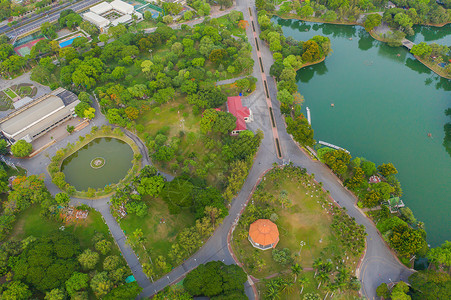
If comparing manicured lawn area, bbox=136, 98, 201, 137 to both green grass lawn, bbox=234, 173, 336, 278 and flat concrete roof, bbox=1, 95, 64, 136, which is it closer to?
flat concrete roof, bbox=1, 95, 64, 136

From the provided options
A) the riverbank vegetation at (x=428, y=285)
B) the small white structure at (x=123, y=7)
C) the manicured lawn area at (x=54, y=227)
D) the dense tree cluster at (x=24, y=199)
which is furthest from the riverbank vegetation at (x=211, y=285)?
the small white structure at (x=123, y=7)

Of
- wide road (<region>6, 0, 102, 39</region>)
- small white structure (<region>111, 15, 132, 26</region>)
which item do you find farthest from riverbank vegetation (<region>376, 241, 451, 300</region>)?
wide road (<region>6, 0, 102, 39</region>)

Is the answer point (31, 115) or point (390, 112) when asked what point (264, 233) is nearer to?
point (390, 112)

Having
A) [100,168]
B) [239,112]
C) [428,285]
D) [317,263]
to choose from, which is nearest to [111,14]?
[100,168]

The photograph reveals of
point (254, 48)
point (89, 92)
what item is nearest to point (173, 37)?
point (254, 48)

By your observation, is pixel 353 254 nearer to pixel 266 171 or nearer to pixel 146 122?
pixel 266 171

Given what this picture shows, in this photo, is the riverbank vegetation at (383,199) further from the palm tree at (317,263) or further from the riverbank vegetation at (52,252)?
the riverbank vegetation at (52,252)
